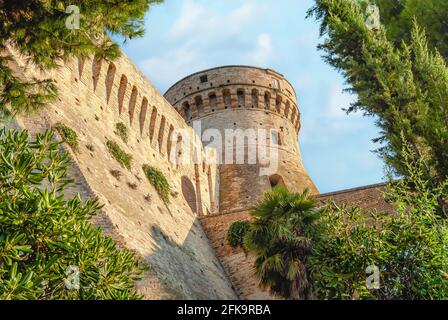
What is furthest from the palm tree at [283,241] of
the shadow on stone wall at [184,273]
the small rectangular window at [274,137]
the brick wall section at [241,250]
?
the small rectangular window at [274,137]

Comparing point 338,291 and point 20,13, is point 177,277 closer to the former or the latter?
point 338,291

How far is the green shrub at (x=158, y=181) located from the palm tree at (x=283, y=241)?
4528 mm

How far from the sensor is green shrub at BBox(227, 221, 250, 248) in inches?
688

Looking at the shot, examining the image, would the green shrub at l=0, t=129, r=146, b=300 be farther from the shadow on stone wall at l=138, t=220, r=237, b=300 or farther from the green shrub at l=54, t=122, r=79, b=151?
the green shrub at l=54, t=122, r=79, b=151

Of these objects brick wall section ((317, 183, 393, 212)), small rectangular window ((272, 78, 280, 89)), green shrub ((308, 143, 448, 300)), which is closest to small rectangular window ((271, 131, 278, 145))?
small rectangular window ((272, 78, 280, 89))

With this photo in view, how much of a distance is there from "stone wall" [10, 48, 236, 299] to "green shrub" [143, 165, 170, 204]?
311 mm

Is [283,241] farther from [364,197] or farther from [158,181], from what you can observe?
[364,197]

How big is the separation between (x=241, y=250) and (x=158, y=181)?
3697 millimetres

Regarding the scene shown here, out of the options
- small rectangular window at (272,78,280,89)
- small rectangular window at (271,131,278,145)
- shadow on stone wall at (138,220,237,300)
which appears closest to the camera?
shadow on stone wall at (138,220,237,300)

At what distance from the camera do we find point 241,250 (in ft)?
56.6

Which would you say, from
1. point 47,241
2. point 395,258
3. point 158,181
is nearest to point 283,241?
point 395,258
